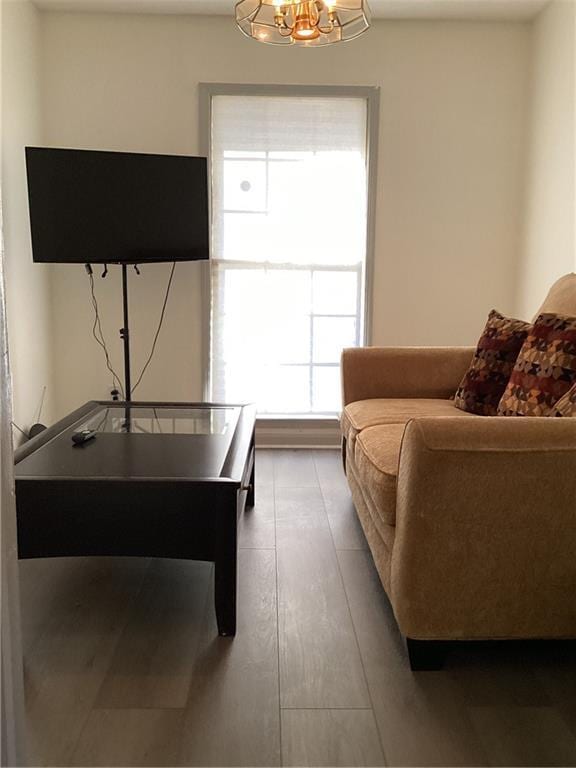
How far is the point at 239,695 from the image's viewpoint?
170 cm

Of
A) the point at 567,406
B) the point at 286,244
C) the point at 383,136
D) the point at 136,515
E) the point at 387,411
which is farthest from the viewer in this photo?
the point at 286,244

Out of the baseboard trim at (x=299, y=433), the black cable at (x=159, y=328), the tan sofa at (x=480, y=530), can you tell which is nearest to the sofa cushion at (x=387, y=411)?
the tan sofa at (x=480, y=530)

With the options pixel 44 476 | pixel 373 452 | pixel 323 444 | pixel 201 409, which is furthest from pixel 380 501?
pixel 323 444

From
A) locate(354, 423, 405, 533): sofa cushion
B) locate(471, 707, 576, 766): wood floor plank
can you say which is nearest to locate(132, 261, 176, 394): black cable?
locate(354, 423, 405, 533): sofa cushion

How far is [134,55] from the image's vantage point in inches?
151

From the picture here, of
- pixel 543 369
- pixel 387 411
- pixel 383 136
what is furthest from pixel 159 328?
pixel 543 369

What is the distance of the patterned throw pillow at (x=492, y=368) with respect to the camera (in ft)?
8.76

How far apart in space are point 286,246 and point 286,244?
0.01 m

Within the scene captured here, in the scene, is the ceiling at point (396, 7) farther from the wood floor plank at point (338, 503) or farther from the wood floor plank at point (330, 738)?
the wood floor plank at point (330, 738)

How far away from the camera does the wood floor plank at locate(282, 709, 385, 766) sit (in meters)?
1.48

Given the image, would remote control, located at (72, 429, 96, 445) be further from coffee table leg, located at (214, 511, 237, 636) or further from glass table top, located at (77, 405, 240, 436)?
coffee table leg, located at (214, 511, 237, 636)

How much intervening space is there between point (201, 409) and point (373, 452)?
3.53ft

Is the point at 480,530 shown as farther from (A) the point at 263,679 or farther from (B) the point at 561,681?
(A) the point at 263,679

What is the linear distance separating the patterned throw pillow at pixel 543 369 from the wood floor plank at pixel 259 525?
1.02 metres
